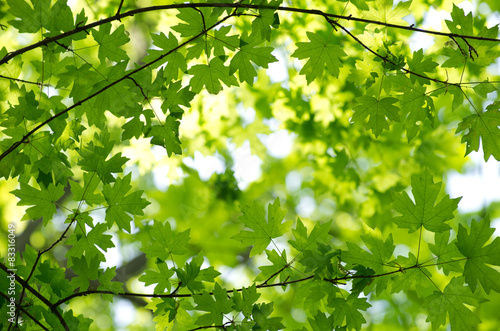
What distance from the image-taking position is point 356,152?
3.81 m

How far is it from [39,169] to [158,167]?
7.92 feet

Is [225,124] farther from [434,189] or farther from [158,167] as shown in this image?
[434,189]

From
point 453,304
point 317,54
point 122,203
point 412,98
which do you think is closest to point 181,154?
point 122,203

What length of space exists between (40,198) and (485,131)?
1.82m

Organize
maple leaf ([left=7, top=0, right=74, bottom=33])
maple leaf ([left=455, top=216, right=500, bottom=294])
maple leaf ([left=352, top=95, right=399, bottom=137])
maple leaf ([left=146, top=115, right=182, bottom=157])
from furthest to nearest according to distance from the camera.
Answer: maple leaf ([left=352, top=95, right=399, bottom=137])
maple leaf ([left=146, top=115, right=182, bottom=157])
maple leaf ([left=7, top=0, right=74, bottom=33])
maple leaf ([left=455, top=216, right=500, bottom=294])

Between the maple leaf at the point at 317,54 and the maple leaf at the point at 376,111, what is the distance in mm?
180

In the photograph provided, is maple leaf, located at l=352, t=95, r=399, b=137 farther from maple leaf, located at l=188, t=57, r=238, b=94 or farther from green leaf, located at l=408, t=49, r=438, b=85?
maple leaf, located at l=188, t=57, r=238, b=94

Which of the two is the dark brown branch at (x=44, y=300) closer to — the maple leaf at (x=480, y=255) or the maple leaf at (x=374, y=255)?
the maple leaf at (x=374, y=255)

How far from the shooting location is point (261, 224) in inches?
60.7

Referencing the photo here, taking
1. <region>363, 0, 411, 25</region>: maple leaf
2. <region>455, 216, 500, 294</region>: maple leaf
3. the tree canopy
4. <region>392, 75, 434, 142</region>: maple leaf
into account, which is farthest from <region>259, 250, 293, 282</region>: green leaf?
<region>363, 0, 411, 25</region>: maple leaf

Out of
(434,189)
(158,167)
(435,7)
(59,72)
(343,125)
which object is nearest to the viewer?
(434,189)

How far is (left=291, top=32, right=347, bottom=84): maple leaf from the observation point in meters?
1.57

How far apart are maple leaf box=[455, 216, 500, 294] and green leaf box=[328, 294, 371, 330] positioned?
0.38 meters

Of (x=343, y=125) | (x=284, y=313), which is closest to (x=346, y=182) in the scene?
(x=343, y=125)
